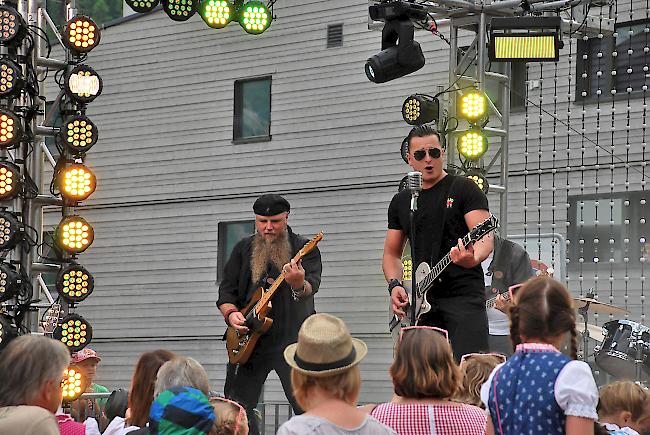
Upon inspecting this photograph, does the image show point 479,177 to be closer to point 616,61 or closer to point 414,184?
point 616,61

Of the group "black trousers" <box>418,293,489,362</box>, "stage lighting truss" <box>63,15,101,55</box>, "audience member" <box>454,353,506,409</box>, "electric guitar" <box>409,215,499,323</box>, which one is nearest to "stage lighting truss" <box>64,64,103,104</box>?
"stage lighting truss" <box>63,15,101,55</box>

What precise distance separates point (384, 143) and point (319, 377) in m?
16.3

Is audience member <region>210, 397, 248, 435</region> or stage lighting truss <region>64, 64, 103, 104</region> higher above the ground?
stage lighting truss <region>64, 64, 103, 104</region>

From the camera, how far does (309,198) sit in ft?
70.6

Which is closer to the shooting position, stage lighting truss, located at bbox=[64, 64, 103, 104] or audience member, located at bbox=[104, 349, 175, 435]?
audience member, located at bbox=[104, 349, 175, 435]

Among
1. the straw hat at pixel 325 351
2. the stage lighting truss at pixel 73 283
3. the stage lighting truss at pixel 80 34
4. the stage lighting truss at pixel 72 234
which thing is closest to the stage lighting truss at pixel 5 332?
the stage lighting truss at pixel 73 283

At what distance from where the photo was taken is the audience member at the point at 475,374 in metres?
5.64

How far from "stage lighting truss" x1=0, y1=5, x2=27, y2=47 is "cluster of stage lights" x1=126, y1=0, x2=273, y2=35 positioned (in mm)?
1510

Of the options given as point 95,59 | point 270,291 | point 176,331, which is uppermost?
point 95,59

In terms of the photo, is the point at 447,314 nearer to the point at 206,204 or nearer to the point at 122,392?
A: the point at 122,392

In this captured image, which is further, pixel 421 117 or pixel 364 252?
pixel 364 252

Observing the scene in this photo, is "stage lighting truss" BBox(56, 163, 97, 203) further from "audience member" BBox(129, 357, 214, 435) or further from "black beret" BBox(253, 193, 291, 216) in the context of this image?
"audience member" BBox(129, 357, 214, 435)

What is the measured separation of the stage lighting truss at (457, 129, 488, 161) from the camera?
517 inches

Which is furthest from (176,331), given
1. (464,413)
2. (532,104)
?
(464,413)
